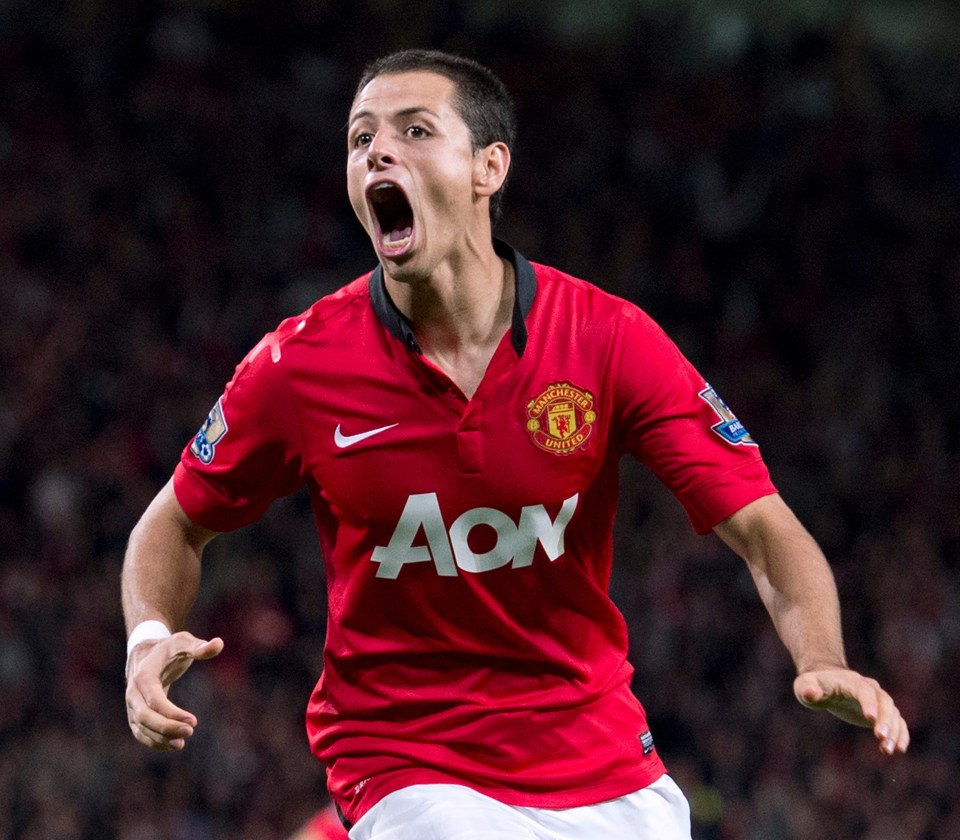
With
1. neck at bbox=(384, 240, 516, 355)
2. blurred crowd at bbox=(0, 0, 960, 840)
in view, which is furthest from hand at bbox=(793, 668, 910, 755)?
blurred crowd at bbox=(0, 0, 960, 840)

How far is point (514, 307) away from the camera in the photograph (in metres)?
3.25

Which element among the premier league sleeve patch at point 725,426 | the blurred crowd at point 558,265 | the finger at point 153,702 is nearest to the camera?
the finger at point 153,702

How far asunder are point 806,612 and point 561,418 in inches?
23.7

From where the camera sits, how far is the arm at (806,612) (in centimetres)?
262

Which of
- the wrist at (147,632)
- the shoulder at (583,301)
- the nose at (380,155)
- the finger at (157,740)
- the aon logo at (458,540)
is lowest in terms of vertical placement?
the finger at (157,740)

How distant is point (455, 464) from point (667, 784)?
80cm

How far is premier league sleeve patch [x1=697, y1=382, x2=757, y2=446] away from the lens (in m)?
3.23

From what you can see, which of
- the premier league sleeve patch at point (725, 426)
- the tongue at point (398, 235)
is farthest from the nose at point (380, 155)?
the premier league sleeve patch at point (725, 426)

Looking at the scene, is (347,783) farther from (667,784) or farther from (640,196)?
(640,196)

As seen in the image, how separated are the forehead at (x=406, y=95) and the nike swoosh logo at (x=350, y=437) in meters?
0.66

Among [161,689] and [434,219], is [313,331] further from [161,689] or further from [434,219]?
[161,689]

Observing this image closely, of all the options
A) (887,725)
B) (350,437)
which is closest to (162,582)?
(350,437)

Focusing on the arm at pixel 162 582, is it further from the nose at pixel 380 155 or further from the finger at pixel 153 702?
the nose at pixel 380 155

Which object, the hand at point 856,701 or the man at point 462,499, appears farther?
the man at point 462,499
